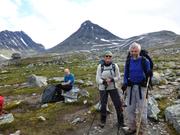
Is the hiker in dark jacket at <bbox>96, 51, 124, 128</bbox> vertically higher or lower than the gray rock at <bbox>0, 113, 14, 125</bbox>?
higher

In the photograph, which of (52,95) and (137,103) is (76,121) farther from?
(52,95)

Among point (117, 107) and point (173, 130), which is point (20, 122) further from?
point (173, 130)

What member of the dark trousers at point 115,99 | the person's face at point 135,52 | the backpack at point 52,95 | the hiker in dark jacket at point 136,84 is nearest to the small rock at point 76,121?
the dark trousers at point 115,99

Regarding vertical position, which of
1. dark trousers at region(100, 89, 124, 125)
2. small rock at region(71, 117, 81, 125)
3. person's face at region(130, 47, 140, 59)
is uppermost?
person's face at region(130, 47, 140, 59)

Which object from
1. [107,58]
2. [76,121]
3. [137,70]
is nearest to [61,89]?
[76,121]

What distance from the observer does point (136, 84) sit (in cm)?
1351

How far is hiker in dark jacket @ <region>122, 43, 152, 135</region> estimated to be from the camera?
43.3 feet

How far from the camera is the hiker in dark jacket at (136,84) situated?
1321 cm

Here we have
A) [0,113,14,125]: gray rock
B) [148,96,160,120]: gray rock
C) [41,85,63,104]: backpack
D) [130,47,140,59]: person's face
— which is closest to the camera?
[130,47,140,59]: person's face

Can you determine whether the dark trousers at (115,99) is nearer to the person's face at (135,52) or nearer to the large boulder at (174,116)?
the large boulder at (174,116)

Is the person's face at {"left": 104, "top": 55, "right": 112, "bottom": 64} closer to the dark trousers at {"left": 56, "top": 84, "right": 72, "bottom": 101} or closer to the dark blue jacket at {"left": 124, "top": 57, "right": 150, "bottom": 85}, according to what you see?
the dark blue jacket at {"left": 124, "top": 57, "right": 150, "bottom": 85}

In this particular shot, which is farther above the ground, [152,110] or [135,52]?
[135,52]

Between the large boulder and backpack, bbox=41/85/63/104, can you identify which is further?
backpack, bbox=41/85/63/104

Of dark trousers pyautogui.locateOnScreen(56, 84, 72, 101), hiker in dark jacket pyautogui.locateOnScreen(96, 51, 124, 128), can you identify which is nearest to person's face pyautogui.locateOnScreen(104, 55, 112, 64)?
hiker in dark jacket pyautogui.locateOnScreen(96, 51, 124, 128)
